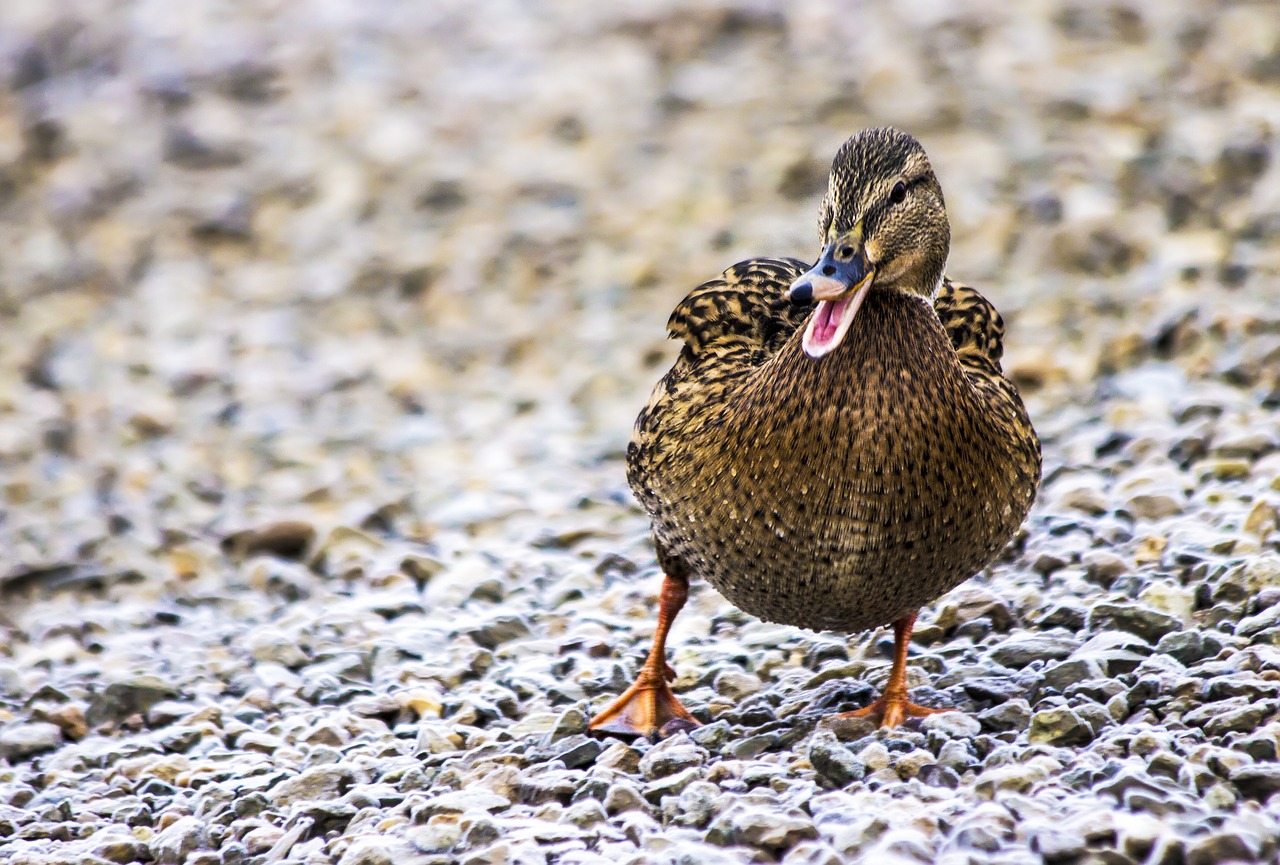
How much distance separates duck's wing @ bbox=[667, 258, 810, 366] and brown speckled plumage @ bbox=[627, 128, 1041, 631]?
12.8 inches

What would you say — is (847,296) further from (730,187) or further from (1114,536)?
(730,187)

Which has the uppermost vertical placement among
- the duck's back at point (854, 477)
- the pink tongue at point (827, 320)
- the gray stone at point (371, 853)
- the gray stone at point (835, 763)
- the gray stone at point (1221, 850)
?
the pink tongue at point (827, 320)

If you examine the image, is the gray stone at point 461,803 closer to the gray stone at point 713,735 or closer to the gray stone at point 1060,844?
the gray stone at point 713,735

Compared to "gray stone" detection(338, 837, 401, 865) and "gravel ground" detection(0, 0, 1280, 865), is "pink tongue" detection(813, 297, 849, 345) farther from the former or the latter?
"gray stone" detection(338, 837, 401, 865)

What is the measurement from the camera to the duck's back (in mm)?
3816

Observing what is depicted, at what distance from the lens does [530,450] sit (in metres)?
7.10

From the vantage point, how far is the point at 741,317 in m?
4.61

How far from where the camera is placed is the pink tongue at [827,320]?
3826 millimetres

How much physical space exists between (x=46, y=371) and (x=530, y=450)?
9.21ft

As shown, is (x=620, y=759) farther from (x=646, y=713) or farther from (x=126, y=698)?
(x=126, y=698)

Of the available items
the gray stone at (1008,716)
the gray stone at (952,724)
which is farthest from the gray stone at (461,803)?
the gray stone at (1008,716)

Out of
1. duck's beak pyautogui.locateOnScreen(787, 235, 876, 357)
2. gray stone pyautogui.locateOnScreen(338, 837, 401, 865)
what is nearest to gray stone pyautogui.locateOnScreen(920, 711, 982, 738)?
duck's beak pyautogui.locateOnScreen(787, 235, 876, 357)

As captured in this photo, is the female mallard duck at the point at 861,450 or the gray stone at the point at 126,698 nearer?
the female mallard duck at the point at 861,450

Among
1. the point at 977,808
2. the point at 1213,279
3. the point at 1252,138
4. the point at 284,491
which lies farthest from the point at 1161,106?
the point at 977,808
